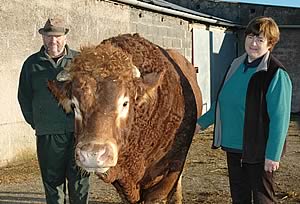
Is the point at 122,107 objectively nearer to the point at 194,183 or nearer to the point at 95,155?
the point at 95,155

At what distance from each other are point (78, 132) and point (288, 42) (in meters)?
17.5

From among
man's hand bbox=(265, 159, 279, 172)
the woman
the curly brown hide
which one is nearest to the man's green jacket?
the curly brown hide

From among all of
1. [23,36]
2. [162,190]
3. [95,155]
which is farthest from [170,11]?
[95,155]

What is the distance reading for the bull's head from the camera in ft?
12.4

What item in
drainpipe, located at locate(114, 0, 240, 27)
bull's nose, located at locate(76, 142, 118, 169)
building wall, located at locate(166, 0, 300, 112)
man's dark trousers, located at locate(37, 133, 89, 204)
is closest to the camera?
bull's nose, located at locate(76, 142, 118, 169)

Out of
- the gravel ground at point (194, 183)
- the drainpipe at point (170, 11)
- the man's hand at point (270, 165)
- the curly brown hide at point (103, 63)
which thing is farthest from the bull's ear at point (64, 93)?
the drainpipe at point (170, 11)

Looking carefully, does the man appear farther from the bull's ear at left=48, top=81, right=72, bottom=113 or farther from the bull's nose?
the bull's nose

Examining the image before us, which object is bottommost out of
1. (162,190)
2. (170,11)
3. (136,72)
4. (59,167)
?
(162,190)

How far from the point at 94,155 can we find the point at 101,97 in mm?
483

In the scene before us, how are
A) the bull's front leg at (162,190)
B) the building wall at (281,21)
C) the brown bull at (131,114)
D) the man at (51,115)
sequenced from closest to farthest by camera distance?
the brown bull at (131,114) < the man at (51,115) < the bull's front leg at (162,190) < the building wall at (281,21)

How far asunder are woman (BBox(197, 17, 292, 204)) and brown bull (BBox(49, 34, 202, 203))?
22.8 inches

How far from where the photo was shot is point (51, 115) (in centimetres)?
503

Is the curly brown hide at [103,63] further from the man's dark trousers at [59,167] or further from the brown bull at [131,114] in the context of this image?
the man's dark trousers at [59,167]

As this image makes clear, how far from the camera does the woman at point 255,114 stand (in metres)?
4.15
